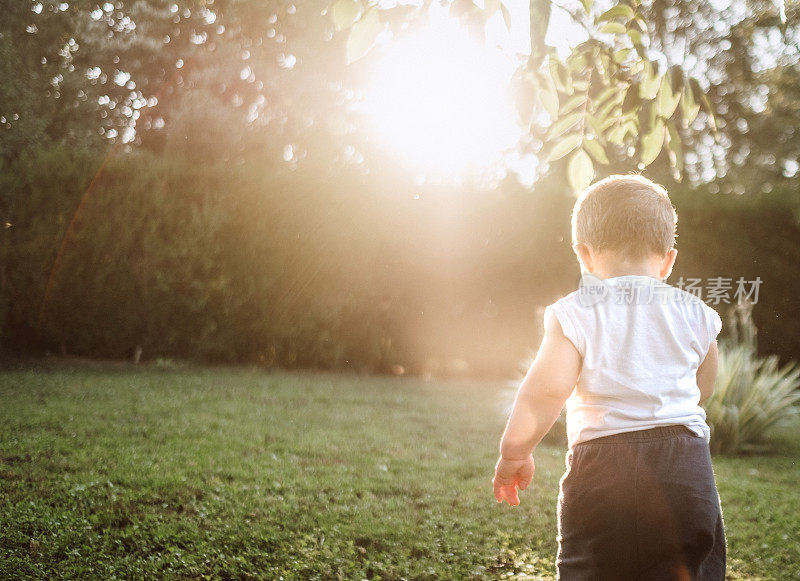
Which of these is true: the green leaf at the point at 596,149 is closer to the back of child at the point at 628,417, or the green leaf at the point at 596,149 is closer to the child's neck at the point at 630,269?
the back of child at the point at 628,417

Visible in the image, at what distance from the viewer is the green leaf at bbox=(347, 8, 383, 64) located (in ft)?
7.25

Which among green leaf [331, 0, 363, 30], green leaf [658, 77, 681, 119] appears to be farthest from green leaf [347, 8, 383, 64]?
green leaf [658, 77, 681, 119]

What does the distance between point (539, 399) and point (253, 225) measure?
7840mm

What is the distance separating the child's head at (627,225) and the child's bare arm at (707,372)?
0.32 meters

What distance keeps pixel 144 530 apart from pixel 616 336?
8.33ft

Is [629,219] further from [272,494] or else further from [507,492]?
[272,494]

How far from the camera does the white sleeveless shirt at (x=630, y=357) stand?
2088 millimetres

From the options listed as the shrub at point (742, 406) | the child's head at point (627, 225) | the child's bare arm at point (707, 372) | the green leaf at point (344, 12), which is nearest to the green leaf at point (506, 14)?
the green leaf at point (344, 12)

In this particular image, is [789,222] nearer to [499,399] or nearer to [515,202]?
[515,202]

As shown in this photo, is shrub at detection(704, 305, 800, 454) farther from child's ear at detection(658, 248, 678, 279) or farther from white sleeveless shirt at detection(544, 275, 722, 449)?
white sleeveless shirt at detection(544, 275, 722, 449)

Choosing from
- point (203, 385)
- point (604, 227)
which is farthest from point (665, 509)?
point (203, 385)

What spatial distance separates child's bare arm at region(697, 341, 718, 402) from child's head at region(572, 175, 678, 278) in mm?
315

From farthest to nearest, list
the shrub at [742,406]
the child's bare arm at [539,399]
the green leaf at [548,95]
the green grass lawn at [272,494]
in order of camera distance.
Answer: the shrub at [742,406]
the green grass lawn at [272,494]
the green leaf at [548,95]
the child's bare arm at [539,399]

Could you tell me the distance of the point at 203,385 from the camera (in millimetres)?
7875
